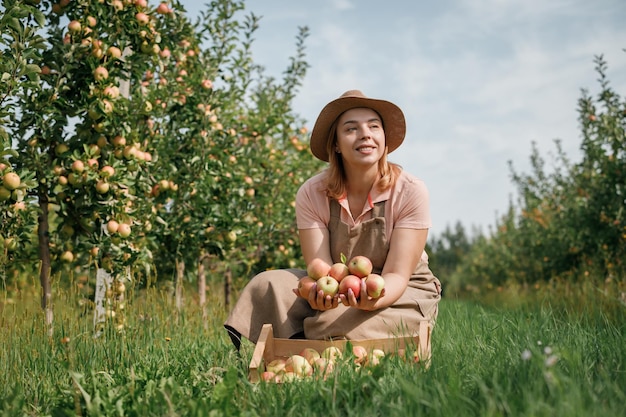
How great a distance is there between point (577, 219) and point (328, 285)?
668 centimetres

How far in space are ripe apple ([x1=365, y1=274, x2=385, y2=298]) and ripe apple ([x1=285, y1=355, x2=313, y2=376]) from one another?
45 cm

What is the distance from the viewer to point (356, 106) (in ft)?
11.0

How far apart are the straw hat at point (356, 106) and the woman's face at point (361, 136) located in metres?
0.04

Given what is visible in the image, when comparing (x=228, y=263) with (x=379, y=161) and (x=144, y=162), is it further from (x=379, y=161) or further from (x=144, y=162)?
(x=379, y=161)

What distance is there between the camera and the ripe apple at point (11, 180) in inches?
143

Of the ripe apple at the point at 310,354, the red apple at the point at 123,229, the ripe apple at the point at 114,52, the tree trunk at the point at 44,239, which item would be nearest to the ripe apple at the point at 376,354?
the ripe apple at the point at 310,354

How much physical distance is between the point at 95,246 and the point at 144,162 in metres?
0.73

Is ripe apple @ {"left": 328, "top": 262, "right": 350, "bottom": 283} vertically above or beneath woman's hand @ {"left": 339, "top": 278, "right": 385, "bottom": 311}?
above

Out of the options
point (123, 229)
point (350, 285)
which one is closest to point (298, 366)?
point (350, 285)

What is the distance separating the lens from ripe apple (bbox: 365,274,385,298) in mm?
2822

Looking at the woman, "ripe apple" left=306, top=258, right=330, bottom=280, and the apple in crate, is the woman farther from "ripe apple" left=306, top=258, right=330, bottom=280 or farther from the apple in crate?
the apple in crate

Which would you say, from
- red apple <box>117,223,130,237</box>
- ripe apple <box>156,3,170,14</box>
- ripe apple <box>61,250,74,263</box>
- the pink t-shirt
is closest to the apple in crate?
the pink t-shirt

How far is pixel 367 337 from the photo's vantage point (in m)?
2.98

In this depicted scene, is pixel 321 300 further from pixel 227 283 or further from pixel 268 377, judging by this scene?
pixel 227 283
